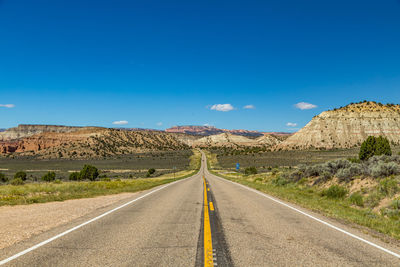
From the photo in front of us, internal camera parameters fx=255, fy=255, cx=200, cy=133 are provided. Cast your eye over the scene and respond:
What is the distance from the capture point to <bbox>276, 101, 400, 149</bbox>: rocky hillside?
297ft

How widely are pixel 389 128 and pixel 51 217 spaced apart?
355ft

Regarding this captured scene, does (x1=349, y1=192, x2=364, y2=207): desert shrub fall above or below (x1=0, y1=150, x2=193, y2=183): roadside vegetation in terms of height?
above

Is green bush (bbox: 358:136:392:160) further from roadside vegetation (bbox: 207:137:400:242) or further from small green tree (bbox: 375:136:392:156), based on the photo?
→ roadside vegetation (bbox: 207:137:400:242)

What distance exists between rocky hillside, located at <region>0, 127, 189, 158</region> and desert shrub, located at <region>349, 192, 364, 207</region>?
4461 inches

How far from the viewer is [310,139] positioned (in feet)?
325

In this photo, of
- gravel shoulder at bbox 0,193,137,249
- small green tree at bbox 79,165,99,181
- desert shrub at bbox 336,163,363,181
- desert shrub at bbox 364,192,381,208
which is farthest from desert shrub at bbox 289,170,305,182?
small green tree at bbox 79,165,99,181

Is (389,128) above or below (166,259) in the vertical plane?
above

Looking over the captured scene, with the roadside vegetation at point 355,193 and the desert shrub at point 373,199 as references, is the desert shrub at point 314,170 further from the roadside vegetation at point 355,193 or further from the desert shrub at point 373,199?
the desert shrub at point 373,199

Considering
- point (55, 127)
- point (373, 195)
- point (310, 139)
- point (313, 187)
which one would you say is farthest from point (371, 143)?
point (55, 127)

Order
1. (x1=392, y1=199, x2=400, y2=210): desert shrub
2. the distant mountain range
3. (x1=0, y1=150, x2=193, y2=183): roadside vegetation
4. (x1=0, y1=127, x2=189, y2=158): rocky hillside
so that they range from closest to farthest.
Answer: (x1=392, y1=199, x2=400, y2=210): desert shrub, (x1=0, y1=150, x2=193, y2=183): roadside vegetation, the distant mountain range, (x1=0, y1=127, x2=189, y2=158): rocky hillside

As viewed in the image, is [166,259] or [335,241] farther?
[335,241]

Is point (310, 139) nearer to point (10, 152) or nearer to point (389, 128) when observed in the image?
point (389, 128)

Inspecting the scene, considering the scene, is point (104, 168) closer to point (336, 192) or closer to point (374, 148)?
point (374, 148)

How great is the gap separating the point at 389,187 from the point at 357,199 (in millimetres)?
1437
